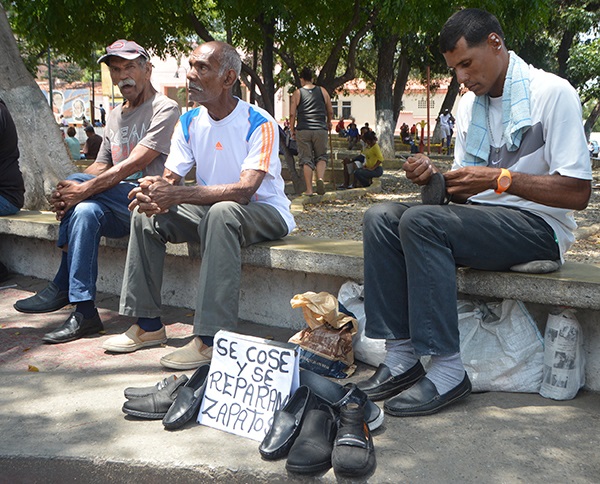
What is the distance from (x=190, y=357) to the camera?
360cm

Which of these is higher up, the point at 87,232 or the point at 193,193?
the point at 193,193

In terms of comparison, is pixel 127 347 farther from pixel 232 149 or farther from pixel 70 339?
pixel 232 149

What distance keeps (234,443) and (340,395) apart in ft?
1.55

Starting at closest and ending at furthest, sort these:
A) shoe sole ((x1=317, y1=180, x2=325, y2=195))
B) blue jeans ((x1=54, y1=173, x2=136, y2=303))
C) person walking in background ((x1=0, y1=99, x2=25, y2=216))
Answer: blue jeans ((x1=54, y1=173, x2=136, y2=303)) → person walking in background ((x1=0, y1=99, x2=25, y2=216)) → shoe sole ((x1=317, y1=180, x2=325, y2=195))

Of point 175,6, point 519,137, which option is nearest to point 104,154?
point 519,137

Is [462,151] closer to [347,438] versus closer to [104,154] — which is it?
[347,438]

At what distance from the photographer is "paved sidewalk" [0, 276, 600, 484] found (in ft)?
8.52

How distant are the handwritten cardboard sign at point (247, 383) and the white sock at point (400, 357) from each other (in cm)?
52

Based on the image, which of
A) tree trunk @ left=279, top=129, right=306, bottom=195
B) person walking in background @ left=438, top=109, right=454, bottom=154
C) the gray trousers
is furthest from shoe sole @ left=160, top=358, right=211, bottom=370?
person walking in background @ left=438, top=109, right=454, bottom=154

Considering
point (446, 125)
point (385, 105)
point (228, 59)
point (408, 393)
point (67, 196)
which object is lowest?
point (408, 393)

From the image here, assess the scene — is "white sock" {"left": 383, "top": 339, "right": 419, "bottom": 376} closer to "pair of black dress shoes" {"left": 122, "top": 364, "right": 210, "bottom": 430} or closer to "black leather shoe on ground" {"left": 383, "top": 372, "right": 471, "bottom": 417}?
"black leather shoe on ground" {"left": 383, "top": 372, "right": 471, "bottom": 417}

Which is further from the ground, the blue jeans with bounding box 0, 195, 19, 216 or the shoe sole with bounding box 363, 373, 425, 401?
the blue jeans with bounding box 0, 195, 19, 216

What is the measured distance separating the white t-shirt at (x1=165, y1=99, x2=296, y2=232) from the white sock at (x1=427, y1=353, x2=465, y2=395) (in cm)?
143

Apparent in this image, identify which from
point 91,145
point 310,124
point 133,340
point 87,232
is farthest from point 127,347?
point 91,145
